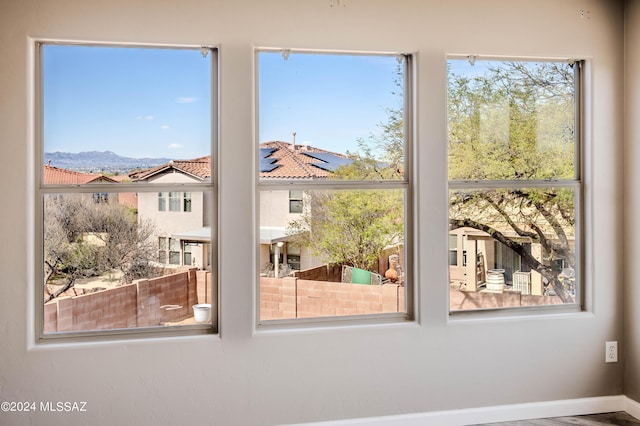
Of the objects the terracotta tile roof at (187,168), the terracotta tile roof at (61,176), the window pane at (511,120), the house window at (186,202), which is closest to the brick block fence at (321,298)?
the house window at (186,202)

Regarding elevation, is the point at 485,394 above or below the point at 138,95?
below

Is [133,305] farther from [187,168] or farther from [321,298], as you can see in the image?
[321,298]

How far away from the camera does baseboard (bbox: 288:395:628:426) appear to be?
3.16 m

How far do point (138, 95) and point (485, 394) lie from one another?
261 cm

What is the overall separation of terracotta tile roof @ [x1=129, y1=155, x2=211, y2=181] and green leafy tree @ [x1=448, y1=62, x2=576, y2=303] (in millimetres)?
1419

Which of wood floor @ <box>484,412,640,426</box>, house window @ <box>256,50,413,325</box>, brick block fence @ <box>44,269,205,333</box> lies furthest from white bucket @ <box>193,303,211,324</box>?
wood floor @ <box>484,412,640,426</box>

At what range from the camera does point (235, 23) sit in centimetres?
297

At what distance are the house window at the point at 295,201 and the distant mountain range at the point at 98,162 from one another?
706 mm

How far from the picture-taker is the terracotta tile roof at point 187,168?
2.99 meters

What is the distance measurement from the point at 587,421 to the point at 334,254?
181 centimetres

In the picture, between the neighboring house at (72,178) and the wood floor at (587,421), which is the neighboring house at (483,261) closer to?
the wood floor at (587,421)

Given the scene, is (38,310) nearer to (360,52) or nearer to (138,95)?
(138,95)

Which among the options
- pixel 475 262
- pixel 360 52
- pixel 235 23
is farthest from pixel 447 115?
pixel 235 23

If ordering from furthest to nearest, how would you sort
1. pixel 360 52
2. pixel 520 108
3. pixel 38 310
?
pixel 520 108 < pixel 360 52 < pixel 38 310
